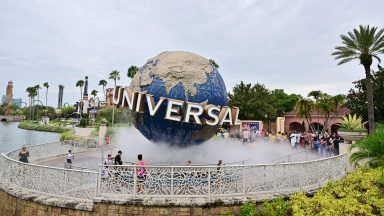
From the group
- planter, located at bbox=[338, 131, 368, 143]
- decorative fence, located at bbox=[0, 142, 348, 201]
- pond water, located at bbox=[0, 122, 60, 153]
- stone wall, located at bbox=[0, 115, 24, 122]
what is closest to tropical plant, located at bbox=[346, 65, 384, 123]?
planter, located at bbox=[338, 131, 368, 143]

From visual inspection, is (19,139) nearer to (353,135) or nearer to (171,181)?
(171,181)

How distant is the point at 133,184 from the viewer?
775 cm

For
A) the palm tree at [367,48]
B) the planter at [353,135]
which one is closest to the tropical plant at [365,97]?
the palm tree at [367,48]

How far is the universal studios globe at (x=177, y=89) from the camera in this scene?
11.1 metres

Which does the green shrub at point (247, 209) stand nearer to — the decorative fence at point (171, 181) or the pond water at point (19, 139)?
the decorative fence at point (171, 181)

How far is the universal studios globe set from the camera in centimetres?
1110

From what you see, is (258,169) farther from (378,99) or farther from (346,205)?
(378,99)

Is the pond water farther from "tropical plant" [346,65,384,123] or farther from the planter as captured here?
"tropical plant" [346,65,384,123]

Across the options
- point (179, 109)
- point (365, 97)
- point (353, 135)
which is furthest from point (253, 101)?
point (179, 109)

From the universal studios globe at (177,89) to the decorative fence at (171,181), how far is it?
3.22 metres

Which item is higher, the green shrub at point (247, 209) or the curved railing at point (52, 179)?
the curved railing at point (52, 179)

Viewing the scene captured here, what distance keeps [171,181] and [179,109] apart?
3448 millimetres

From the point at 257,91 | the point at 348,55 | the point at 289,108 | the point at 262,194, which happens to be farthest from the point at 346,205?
the point at 289,108

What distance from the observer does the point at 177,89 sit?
1109cm
